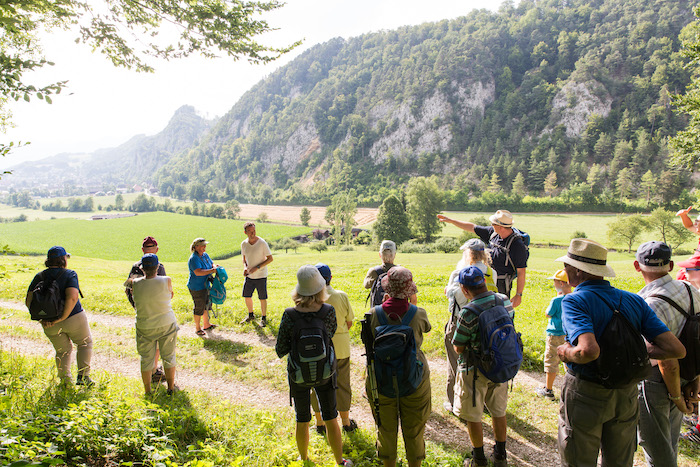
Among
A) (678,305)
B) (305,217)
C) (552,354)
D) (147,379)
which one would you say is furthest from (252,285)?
(305,217)

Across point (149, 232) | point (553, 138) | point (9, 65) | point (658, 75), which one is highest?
point (658, 75)

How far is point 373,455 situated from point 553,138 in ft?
535

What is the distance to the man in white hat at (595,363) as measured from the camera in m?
2.95

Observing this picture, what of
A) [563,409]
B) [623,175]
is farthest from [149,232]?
[623,175]

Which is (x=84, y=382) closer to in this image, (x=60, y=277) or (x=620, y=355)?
(x=60, y=277)

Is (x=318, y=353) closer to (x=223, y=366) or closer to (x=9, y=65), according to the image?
(x=223, y=366)

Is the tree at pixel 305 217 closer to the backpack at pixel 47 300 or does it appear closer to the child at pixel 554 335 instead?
the backpack at pixel 47 300

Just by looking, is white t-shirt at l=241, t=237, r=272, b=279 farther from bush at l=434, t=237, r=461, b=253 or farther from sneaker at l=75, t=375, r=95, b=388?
bush at l=434, t=237, r=461, b=253

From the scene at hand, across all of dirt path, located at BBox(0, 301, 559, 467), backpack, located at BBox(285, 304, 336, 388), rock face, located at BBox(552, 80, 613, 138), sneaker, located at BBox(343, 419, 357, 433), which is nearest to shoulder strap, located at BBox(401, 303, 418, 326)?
backpack, located at BBox(285, 304, 336, 388)

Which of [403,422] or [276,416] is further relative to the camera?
[276,416]

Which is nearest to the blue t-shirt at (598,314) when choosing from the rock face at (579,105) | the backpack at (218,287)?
the backpack at (218,287)

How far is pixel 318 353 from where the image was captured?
12.2 ft

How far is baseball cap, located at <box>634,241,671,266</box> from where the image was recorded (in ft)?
12.2

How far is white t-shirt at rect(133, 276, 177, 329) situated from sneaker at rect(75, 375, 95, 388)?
129 cm
